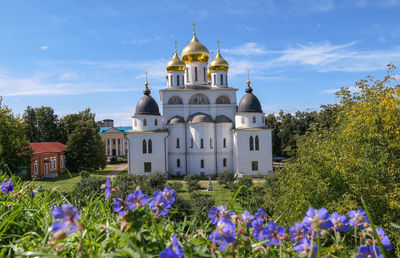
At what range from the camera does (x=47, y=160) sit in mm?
30781

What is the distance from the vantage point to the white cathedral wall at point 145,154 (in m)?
26.6

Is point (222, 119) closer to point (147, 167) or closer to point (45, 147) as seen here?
point (147, 167)

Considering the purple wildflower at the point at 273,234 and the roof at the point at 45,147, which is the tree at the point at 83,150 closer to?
the roof at the point at 45,147

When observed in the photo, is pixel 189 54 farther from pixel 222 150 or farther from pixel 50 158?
pixel 50 158

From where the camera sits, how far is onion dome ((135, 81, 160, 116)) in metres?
26.9

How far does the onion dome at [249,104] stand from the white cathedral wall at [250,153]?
194cm

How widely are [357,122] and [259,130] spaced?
16879 mm

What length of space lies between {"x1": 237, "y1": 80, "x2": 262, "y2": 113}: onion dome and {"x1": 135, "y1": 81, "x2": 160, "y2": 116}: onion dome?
25.2 feet

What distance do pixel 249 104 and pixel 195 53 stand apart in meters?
7.92

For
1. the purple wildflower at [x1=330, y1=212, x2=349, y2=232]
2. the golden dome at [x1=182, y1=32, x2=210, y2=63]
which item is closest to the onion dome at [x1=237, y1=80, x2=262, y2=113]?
the golden dome at [x1=182, y1=32, x2=210, y2=63]

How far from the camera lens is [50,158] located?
103 ft

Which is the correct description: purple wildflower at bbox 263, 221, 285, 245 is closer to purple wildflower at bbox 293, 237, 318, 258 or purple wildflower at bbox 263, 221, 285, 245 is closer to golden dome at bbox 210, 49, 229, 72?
purple wildflower at bbox 293, 237, 318, 258

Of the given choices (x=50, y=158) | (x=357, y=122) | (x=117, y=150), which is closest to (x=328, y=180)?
(x=357, y=122)

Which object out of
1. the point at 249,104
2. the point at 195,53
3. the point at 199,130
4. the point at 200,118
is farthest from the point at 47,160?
the point at 249,104
